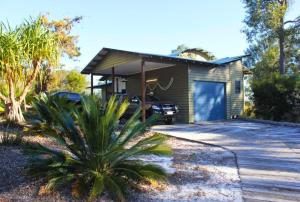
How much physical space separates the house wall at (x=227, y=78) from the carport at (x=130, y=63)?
0.43 metres

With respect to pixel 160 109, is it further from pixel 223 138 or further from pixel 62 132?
pixel 62 132

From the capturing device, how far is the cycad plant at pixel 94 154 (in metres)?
4.86

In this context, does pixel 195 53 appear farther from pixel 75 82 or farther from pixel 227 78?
pixel 75 82

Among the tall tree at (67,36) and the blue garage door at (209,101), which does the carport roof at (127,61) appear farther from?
the tall tree at (67,36)

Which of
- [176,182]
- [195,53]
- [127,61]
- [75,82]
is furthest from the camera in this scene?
[75,82]

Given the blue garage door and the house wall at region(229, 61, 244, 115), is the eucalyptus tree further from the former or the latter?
the house wall at region(229, 61, 244, 115)

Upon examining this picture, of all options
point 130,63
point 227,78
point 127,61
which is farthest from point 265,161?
point 227,78

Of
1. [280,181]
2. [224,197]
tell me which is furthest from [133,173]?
[280,181]

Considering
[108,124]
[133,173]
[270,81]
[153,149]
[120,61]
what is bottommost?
[133,173]

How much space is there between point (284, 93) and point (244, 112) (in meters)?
4.09

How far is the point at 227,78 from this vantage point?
62.2 ft

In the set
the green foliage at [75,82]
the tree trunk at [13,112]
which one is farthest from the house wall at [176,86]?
the green foliage at [75,82]

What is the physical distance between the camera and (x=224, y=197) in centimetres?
492

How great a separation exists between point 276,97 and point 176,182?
12.4m
